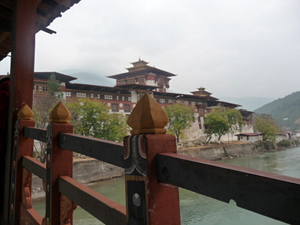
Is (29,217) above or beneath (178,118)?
beneath

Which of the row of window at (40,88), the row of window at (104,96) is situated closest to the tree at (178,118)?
the row of window at (104,96)

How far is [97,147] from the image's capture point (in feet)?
2.46

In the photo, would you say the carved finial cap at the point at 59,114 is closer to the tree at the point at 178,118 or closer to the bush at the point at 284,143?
the tree at the point at 178,118

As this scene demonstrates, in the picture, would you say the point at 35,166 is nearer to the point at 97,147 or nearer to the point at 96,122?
the point at 97,147

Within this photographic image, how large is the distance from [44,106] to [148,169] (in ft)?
39.9

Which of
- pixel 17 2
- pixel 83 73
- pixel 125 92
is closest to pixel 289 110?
pixel 125 92

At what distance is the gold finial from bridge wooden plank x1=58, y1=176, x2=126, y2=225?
0.26 m

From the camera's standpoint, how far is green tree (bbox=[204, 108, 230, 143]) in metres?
21.0

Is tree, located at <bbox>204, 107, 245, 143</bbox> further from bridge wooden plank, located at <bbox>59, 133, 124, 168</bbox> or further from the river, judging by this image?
bridge wooden plank, located at <bbox>59, 133, 124, 168</bbox>

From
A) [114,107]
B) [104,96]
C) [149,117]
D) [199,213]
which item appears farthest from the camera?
[114,107]

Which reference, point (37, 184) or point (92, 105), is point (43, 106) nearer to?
point (92, 105)

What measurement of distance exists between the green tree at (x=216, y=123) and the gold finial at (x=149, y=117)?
21334 mm

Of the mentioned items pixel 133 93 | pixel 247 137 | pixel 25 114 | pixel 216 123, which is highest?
pixel 133 93

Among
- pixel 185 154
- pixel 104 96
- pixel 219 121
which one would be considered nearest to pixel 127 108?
pixel 104 96
